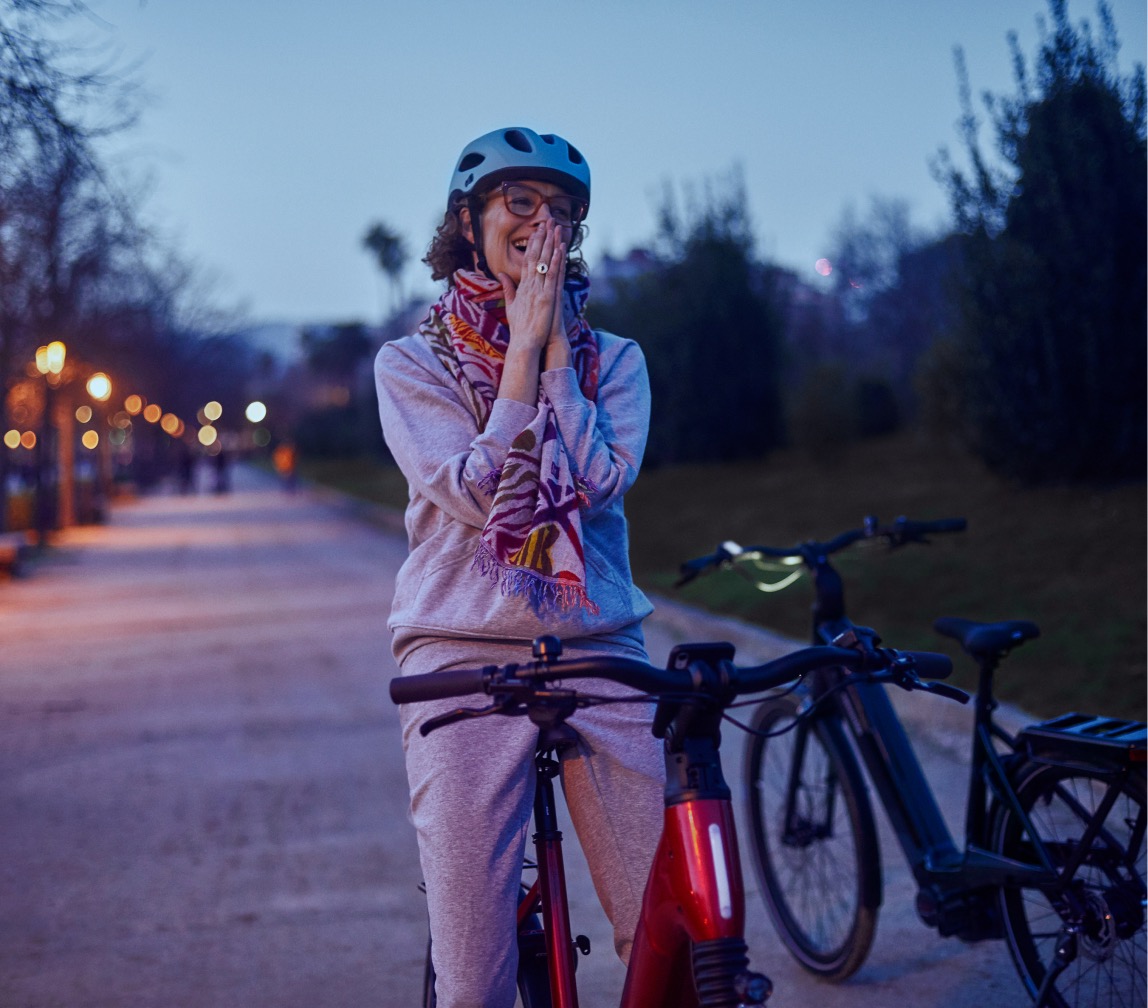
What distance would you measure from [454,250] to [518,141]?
0.34m

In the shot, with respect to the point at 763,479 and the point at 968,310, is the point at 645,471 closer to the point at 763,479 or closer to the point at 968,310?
the point at 763,479

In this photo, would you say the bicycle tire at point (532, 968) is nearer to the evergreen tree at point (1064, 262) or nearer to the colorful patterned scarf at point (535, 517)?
the colorful patterned scarf at point (535, 517)

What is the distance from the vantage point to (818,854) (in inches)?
184

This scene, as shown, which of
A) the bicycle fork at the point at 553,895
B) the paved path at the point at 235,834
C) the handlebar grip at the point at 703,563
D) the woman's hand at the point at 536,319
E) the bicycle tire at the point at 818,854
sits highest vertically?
the woman's hand at the point at 536,319

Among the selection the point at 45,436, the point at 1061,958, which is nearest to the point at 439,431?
the point at 1061,958

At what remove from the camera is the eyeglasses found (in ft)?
9.28

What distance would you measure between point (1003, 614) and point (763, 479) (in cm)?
1094

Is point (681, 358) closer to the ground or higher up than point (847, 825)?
higher up

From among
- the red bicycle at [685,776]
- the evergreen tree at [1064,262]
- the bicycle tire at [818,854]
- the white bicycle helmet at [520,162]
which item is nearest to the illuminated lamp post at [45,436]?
the evergreen tree at [1064,262]

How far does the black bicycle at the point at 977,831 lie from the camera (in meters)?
3.35

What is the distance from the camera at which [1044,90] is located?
11102mm

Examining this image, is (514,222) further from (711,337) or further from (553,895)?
(711,337)

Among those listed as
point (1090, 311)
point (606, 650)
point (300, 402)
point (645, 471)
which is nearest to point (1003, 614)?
point (1090, 311)

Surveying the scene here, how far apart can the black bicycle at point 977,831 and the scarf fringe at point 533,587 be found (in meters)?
0.50
